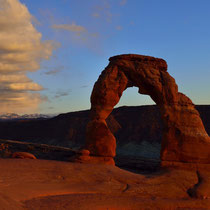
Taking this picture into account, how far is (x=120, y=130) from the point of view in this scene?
48031 millimetres

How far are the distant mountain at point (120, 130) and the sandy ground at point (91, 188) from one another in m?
28.2

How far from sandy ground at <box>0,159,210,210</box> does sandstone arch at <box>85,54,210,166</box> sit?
4.62 feet

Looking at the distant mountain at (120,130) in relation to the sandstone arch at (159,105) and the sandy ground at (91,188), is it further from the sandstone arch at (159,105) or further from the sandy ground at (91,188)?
the sandy ground at (91,188)

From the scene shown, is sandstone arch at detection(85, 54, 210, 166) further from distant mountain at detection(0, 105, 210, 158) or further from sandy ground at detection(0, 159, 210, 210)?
distant mountain at detection(0, 105, 210, 158)

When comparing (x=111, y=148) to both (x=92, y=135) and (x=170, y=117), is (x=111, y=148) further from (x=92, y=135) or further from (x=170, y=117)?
(x=170, y=117)

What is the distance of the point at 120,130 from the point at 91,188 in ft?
129

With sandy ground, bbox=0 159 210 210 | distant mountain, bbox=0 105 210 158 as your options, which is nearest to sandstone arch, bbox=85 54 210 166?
sandy ground, bbox=0 159 210 210

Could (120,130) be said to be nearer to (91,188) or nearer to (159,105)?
(159,105)

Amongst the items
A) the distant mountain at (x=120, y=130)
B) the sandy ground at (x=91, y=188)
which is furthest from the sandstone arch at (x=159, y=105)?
the distant mountain at (x=120, y=130)

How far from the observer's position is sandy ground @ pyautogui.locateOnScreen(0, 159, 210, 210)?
6.91 m

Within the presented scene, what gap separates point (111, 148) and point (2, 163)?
5850 millimetres

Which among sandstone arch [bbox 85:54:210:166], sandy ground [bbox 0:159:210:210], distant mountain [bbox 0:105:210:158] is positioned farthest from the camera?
distant mountain [bbox 0:105:210:158]

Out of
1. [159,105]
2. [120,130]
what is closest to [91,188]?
[159,105]

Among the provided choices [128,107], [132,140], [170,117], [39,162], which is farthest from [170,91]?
[128,107]
